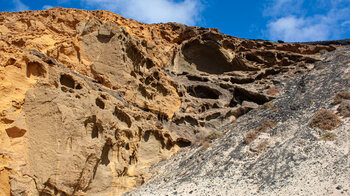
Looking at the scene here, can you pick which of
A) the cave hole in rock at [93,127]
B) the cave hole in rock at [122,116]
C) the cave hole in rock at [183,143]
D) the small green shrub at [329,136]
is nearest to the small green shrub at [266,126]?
the small green shrub at [329,136]

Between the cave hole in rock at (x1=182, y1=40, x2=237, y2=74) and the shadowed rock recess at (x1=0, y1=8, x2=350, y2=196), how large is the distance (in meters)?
1.11

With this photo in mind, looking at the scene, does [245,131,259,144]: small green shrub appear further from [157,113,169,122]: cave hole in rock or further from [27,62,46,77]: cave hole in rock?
[27,62,46,77]: cave hole in rock

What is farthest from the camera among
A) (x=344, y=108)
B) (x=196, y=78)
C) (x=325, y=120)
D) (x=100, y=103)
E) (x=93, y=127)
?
(x=196, y=78)

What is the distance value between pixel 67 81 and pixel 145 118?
4262 mm

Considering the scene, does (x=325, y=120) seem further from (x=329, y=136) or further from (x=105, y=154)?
(x=105, y=154)

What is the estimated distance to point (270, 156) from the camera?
10.1m

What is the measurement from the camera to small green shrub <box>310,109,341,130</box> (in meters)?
10.6

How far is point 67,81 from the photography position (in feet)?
37.5

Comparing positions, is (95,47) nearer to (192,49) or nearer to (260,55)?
(192,49)

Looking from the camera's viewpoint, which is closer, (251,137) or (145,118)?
(251,137)

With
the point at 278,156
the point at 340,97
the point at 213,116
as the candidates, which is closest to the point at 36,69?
the point at 278,156

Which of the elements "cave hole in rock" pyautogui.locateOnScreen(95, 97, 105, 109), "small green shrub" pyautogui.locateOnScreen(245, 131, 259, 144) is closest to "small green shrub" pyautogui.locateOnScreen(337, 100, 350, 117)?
"small green shrub" pyautogui.locateOnScreen(245, 131, 259, 144)

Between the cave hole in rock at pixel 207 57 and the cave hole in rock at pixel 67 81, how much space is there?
1143cm

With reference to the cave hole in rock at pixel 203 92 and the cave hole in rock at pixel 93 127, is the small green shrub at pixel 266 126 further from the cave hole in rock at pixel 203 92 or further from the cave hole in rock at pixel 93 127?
the cave hole in rock at pixel 93 127
